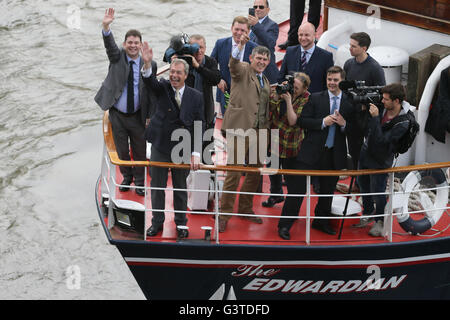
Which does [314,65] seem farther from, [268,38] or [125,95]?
[125,95]

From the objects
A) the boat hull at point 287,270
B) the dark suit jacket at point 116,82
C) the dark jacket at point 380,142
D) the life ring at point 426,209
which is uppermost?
the dark suit jacket at point 116,82

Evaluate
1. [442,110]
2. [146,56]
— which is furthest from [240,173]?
[442,110]

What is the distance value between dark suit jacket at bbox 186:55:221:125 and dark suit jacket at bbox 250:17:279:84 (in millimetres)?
847

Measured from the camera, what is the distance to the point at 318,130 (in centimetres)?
743

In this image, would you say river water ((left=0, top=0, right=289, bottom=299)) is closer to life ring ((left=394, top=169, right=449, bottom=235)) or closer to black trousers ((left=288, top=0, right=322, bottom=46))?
black trousers ((left=288, top=0, right=322, bottom=46))

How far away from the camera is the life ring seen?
7.76 m

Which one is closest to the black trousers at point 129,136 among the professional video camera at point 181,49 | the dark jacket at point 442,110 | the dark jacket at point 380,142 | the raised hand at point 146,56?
the professional video camera at point 181,49

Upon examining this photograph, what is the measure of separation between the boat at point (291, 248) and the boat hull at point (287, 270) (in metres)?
0.01

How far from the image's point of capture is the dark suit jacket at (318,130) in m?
7.36

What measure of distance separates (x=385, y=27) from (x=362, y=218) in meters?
2.64

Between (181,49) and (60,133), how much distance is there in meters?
9.71

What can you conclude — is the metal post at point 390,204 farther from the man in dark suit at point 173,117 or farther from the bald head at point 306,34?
the man in dark suit at point 173,117
